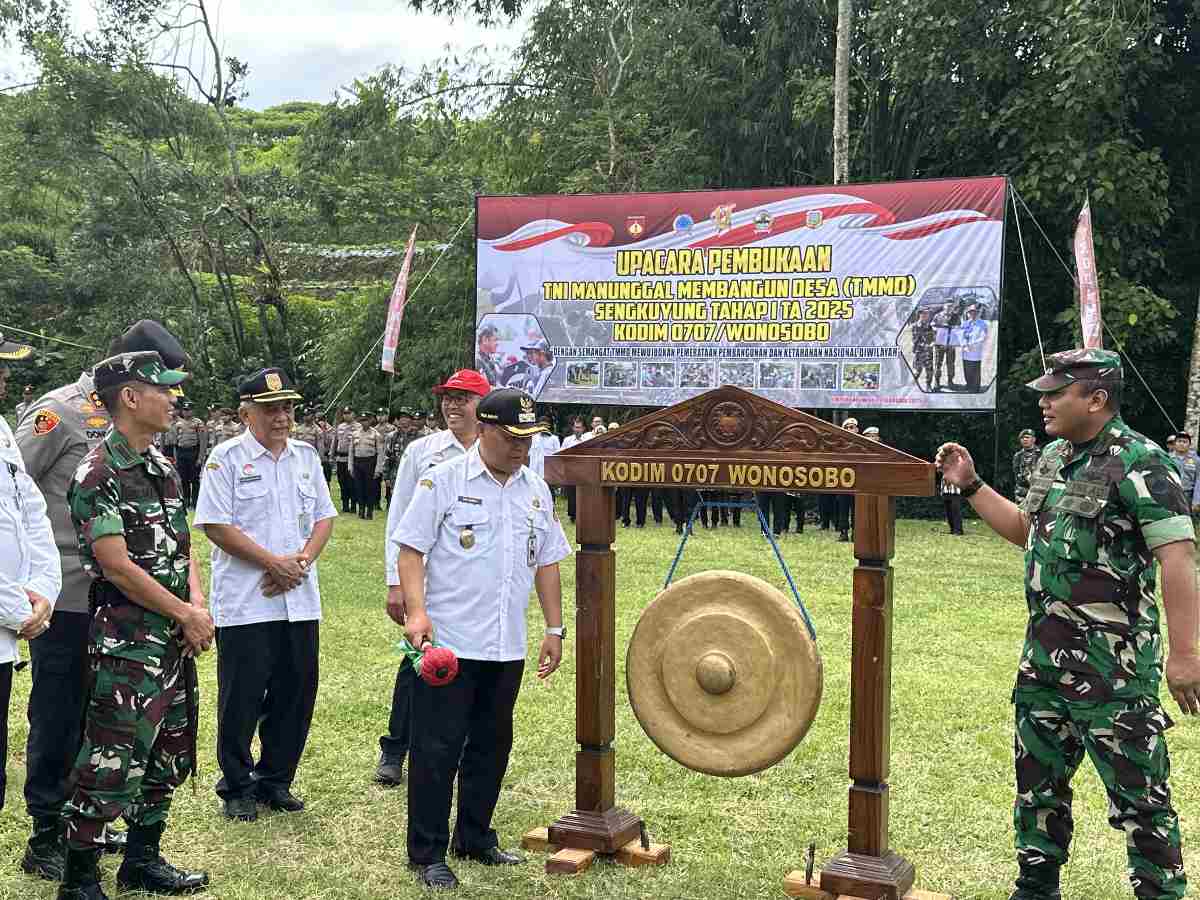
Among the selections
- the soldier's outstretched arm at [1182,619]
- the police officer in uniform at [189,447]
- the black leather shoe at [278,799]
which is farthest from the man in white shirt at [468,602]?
the police officer in uniform at [189,447]

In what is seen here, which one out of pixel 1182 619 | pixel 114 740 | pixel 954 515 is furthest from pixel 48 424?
pixel 954 515

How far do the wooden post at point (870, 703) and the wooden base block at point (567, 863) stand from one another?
3.00 feet

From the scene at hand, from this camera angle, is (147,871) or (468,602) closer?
(147,871)

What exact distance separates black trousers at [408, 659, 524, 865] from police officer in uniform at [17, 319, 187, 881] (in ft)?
3.63

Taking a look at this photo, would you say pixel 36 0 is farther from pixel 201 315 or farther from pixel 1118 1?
pixel 1118 1

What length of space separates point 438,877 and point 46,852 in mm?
1460

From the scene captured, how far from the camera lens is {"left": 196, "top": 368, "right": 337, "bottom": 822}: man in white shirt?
529cm

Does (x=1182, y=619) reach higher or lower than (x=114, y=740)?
higher

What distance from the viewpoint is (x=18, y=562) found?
Answer: 3816mm

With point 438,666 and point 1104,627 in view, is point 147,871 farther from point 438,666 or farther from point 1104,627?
point 1104,627

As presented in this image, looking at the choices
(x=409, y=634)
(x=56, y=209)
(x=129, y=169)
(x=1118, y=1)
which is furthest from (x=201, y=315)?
(x=409, y=634)

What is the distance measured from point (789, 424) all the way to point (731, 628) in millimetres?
792

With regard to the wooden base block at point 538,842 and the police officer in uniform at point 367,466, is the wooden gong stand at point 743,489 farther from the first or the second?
the police officer in uniform at point 367,466

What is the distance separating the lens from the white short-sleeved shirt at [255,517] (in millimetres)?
5289
